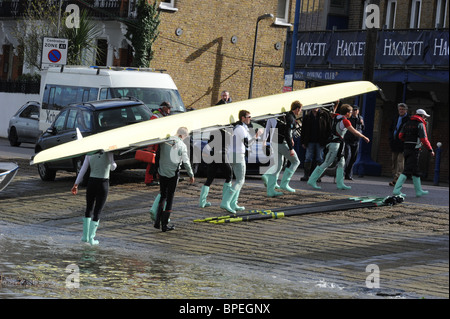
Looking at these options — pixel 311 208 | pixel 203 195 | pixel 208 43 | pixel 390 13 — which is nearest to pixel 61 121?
pixel 203 195

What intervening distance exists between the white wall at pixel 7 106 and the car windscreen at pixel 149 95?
71.3 ft

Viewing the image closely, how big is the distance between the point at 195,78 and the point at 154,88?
1921 centimetres

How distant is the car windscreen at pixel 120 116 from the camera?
20.8 m

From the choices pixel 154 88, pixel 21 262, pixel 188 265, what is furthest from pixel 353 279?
pixel 154 88

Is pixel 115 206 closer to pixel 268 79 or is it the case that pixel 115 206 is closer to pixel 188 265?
pixel 188 265

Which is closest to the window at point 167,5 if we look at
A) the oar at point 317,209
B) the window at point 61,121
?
the window at point 61,121

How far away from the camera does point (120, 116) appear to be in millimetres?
21078

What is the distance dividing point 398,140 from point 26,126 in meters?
18.2

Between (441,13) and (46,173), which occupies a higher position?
(441,13)

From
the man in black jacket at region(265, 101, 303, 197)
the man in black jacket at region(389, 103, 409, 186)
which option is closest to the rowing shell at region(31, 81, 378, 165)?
the man in black jacket at region(265, 101, 303, 197)

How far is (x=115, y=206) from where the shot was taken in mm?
18359

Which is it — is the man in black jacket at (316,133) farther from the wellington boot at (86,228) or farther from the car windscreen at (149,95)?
the wellington boot at (86,228)

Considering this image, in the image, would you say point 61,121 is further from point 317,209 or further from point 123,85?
point 317,209

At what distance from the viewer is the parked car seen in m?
35.8
